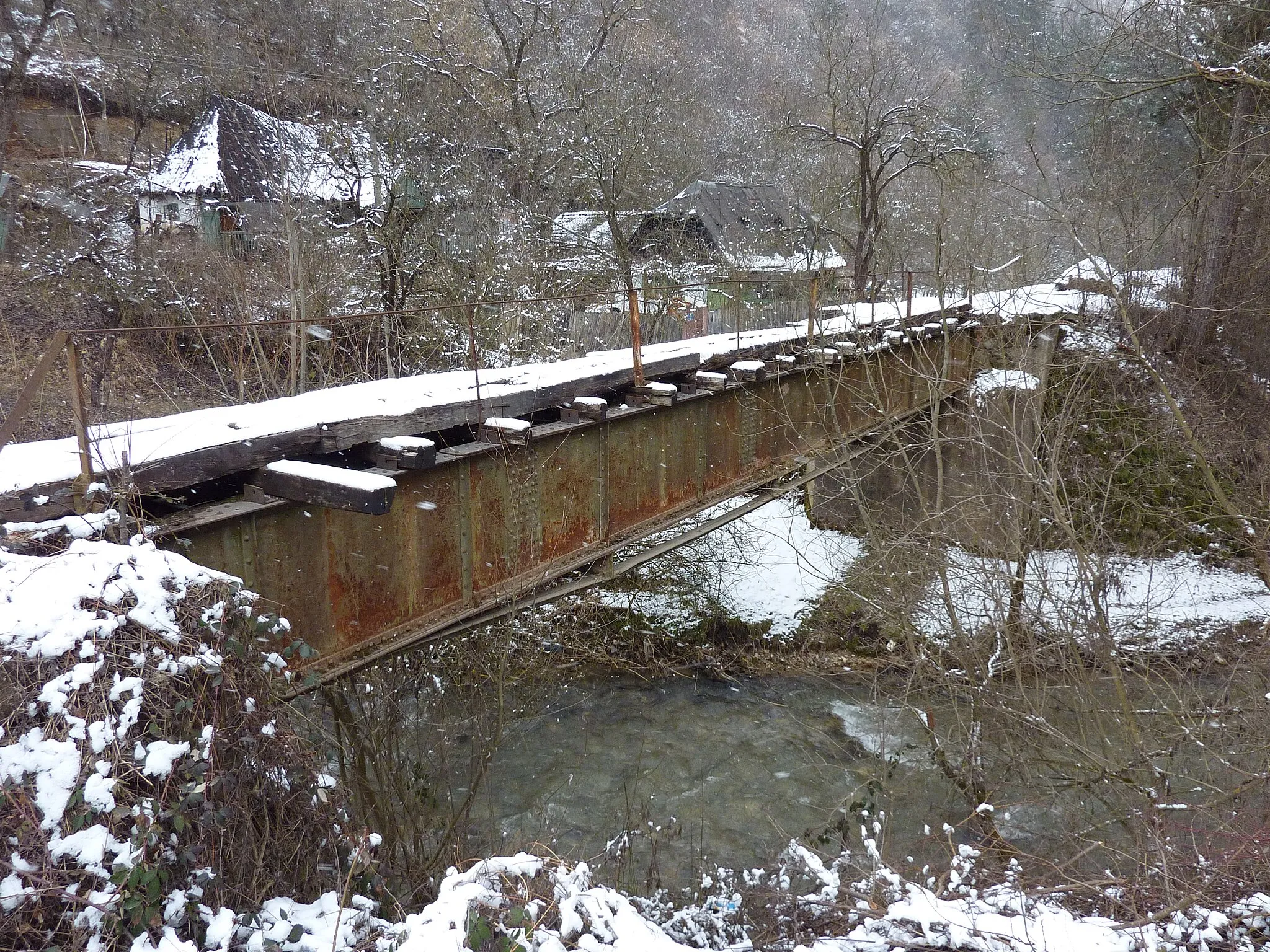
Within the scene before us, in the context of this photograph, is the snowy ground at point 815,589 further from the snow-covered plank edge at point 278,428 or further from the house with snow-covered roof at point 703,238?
the snow-covered plank edge at point 278,428

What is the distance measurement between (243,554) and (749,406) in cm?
606

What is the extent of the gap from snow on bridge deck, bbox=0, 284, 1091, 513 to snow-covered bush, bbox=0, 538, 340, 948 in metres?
0.57

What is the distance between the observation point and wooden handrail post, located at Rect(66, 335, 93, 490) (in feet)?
12.2

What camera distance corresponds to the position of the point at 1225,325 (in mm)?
17688

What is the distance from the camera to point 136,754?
3.24 metres

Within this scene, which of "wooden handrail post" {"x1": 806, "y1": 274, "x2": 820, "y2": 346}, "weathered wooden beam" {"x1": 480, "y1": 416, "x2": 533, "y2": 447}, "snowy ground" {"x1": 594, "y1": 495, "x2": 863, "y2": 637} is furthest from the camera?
"snowy ground" {"x1": 594, "y1": 495, "x2": 863, "y2": 637}

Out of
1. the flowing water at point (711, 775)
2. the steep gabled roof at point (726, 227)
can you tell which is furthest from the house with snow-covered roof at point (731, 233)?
the flowing water at point (711, 775)

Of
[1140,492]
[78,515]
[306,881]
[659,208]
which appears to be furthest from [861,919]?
[659,208]

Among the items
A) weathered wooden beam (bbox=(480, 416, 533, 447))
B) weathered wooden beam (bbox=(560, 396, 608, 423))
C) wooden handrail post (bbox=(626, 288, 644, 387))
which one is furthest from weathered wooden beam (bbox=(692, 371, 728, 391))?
weathered wooden beam (bbox=(480, 416, 533, 447))

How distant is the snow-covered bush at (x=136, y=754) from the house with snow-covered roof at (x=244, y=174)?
11684 millimetres

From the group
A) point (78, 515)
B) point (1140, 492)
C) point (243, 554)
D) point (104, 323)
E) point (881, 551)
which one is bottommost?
point (1140, 492)

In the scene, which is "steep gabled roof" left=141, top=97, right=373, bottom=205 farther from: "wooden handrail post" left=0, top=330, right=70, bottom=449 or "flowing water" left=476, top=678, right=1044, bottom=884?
"wooden handrail post" left=0, top=330, right=70, bottom=449

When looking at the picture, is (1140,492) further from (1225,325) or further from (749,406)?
(749,406)

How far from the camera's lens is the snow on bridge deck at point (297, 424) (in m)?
3.97
